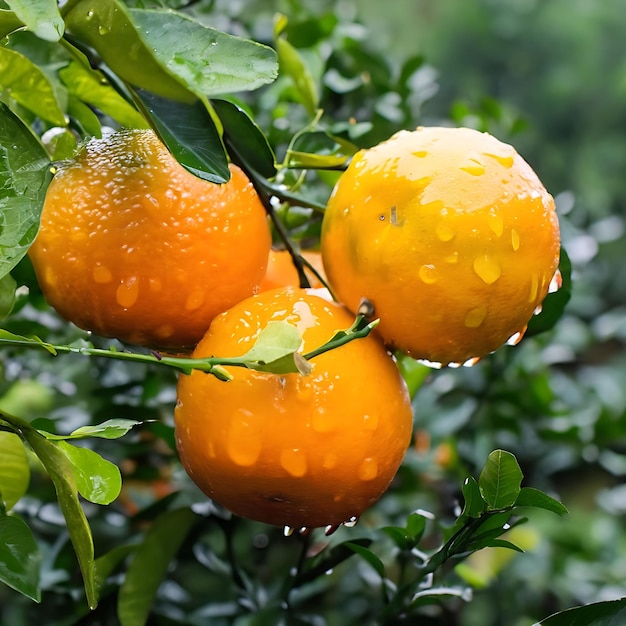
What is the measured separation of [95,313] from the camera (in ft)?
1.55

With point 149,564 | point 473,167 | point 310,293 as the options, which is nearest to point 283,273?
point 310,293

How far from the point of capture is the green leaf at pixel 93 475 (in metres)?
0.41

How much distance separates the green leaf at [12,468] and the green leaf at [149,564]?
15cm

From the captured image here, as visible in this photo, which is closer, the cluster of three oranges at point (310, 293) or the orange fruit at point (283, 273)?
the cluster of three oranges at point (310, 293)

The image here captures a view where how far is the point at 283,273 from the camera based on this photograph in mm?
572

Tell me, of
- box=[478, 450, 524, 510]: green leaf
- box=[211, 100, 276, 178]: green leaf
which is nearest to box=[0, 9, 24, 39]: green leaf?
box=[211, 100, 276, 178]: green leaf

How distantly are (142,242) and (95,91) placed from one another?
0.18m

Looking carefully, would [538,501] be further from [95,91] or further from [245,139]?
[95,91]

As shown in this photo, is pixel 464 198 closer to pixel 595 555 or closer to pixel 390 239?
pixel 390 239

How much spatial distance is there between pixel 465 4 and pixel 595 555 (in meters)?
5.66

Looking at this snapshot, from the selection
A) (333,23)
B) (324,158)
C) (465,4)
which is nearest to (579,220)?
(333,23)

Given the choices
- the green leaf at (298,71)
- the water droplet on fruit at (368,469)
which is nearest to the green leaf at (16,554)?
the water droplet on fruit at (368,469)

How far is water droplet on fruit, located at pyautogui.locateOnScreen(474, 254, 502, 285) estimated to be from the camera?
1.42 feet

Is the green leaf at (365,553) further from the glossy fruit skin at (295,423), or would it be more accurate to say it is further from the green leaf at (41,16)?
the green leaf at (41,16)
